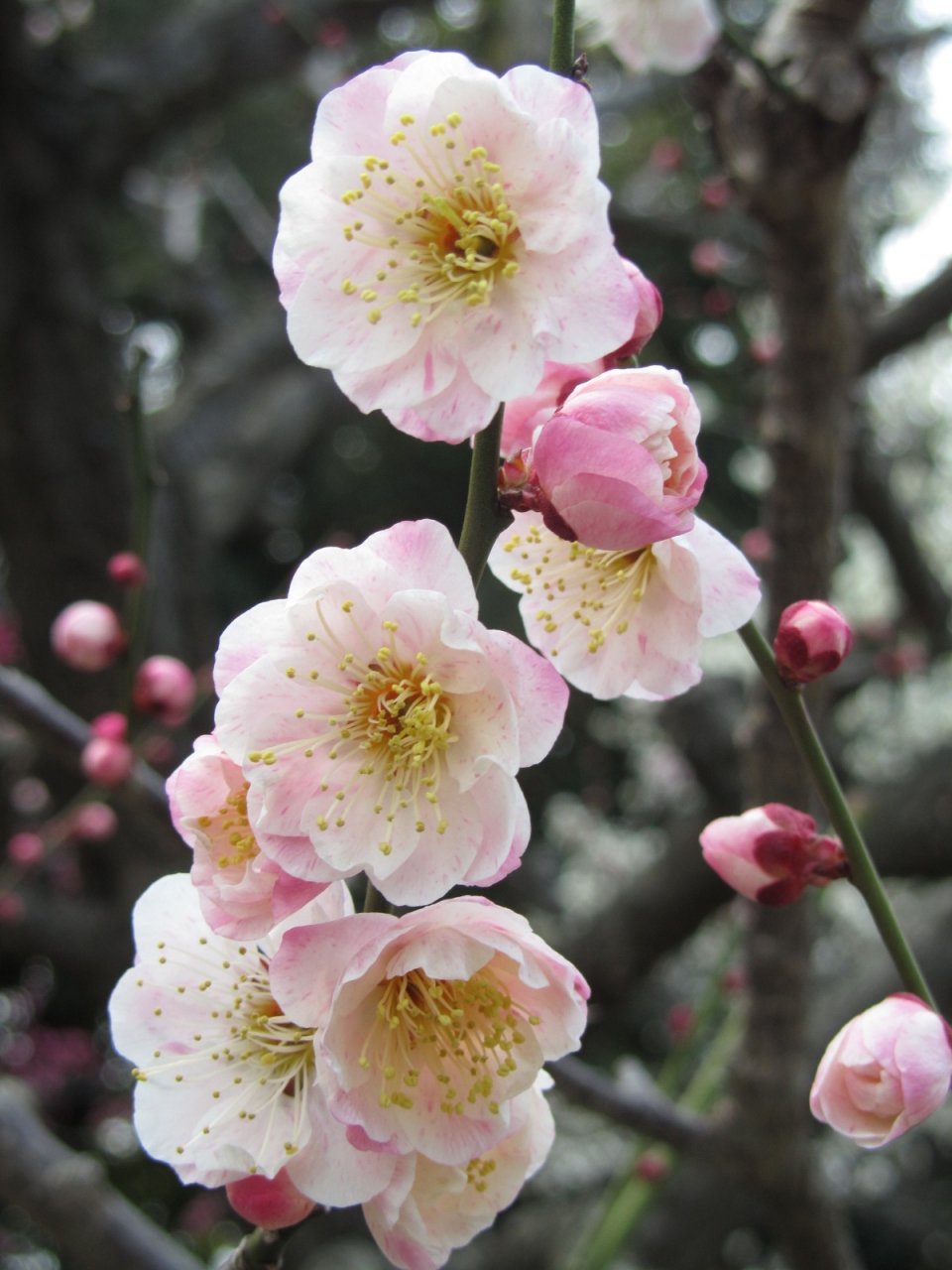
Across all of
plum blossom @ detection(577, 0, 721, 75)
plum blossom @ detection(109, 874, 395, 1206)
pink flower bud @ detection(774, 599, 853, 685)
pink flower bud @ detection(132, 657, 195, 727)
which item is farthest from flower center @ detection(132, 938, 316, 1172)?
plum blossom @ detection(577, 0, 721, 75)

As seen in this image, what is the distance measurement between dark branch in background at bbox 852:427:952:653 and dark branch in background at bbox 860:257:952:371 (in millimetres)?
717

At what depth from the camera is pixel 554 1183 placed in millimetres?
3355

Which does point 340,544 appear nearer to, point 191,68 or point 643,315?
point 191,68

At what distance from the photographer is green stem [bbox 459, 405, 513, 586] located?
0.50 m

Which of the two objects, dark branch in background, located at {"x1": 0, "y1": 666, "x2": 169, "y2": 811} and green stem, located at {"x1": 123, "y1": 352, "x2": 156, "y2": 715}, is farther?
dark branch in background, located at {"x1": 0, "y1": 666, "x2": 169, "y2": 811}

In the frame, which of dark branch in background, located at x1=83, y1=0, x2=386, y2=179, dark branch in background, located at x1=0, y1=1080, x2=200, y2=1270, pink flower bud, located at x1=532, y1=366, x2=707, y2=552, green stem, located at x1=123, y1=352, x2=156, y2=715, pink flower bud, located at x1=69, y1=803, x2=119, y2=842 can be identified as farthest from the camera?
dark branch in background, located at x1=83, y1=0, x2=386, y2=179

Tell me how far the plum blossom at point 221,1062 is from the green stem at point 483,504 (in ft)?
0.58

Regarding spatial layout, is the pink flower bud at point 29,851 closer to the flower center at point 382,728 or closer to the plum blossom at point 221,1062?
the plum blossom at point 221,1062

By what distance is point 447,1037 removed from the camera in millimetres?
503

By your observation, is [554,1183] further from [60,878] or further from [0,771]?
[0,771]

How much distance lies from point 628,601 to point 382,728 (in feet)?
0.57

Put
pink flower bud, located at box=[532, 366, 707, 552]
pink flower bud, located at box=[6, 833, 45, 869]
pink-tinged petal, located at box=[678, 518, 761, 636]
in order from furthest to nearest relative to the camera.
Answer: pink flower bud, located at box=[6, 833, 45, 869] → pink-tinged petal, located at box=[678, 518, 761, 636] → pink flower bud, located at box=[532, 366, 707, 552]

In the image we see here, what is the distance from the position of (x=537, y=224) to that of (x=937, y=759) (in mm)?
2235

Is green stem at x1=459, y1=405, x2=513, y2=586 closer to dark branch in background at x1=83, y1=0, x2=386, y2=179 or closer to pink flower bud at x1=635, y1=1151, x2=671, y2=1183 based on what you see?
pink flower bud at x1=635, y1=1151, x2=671, y2=1183
